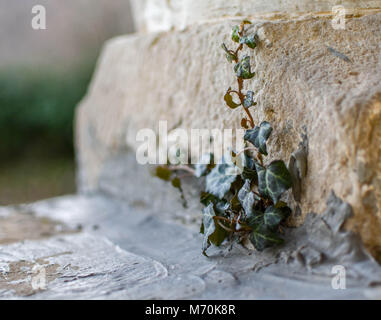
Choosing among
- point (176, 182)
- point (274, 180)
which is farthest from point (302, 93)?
point (176, 182)

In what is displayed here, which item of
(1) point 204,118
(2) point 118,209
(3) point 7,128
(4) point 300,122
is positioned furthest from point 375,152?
(3) point 7,128

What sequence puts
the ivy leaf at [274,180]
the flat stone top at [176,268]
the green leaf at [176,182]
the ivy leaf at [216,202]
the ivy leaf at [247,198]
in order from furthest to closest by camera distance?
the green leaf at [176,182], the ivy leaf at [216,202], the ivy leaf at [247,198], the ivy leaf at [274,180], the flat stone top at [176,268]

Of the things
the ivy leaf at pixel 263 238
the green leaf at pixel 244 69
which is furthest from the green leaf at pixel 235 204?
the green leaf at pixel 244 69

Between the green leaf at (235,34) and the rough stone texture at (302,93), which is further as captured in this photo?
the green leaf at (235,34)

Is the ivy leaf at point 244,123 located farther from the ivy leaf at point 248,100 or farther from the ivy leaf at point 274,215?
the ivy leaf at point 274,215

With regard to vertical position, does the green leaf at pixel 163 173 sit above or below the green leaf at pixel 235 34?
below

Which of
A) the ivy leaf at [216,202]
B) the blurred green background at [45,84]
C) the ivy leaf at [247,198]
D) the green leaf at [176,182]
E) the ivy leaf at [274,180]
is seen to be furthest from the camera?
the blurred green background at [45,84]

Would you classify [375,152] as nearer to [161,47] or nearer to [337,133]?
[337,133]

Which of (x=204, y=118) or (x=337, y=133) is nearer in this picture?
(x=337, y=133)
